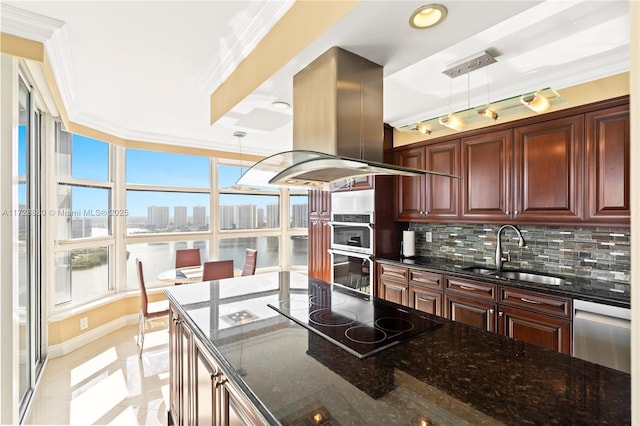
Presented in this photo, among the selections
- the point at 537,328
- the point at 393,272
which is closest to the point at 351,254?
the point at 393,272

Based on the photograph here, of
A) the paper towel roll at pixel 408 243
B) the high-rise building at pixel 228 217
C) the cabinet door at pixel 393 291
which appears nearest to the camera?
the cabinet door at pixel 393 291

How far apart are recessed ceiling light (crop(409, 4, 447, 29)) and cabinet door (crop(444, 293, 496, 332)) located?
2209mm

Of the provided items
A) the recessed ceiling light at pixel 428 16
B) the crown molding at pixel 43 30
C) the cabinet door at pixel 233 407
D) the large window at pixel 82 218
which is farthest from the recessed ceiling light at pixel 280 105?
the large window at pixel 82 218

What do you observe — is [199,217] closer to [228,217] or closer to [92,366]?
[228,217]

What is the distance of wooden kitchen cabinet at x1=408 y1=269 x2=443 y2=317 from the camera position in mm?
2943

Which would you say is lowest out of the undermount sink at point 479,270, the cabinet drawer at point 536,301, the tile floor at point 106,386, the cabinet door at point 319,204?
the tile floor at point 106,386

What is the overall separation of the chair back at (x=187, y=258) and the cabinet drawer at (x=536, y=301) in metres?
3.74

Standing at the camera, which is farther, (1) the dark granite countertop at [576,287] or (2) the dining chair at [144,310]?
(2) the dining chair at [144,310]

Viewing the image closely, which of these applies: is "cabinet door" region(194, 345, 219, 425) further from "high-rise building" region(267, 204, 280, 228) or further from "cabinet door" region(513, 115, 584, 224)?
"high-rise building" region(267, 204, 280, 228)

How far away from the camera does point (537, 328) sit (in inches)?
90.9

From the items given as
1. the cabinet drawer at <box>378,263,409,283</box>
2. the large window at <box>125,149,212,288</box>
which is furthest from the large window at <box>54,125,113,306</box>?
the cabinet drawer at <box>378,263,409,283</box>

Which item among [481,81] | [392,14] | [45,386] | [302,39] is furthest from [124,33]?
[45,386]

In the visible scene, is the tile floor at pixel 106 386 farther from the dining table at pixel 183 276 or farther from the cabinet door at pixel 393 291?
the cabinet door at pixel 393 291

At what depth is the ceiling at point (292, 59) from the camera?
1.39m
